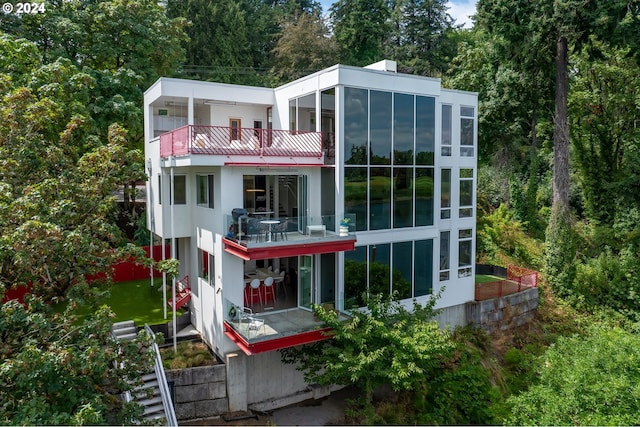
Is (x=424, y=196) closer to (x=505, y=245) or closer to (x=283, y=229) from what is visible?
(x=283, y=229)

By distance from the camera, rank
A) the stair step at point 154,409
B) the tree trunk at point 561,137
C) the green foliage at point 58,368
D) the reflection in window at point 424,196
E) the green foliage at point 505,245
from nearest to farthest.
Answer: the green foliage at point 58,368 → the stair step at point 154,409 → the reflection in window at point 424,196 → the tree trunk at point 561,137 → the green foliage at point 505,245

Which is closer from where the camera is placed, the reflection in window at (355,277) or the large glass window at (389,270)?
the reflection in window at (355,277)

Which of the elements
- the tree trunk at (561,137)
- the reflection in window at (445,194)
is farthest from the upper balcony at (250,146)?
the tree trunk at (561,137)

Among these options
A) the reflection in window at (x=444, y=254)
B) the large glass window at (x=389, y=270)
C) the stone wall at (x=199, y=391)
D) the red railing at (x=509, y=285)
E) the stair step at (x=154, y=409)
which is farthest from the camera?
the red railing at (x=509, y=285)

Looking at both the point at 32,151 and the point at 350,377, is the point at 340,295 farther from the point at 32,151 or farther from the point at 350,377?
the point at 32,151

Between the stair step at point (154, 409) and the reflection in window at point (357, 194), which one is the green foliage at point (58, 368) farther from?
the reflection in window at point (357, 194)

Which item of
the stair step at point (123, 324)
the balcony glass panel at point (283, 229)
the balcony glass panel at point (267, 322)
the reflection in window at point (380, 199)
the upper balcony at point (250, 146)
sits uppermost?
the upper balcony at point (250, 146)

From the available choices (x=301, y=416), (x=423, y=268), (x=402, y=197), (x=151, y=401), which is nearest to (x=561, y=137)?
(x=423, y=268)
